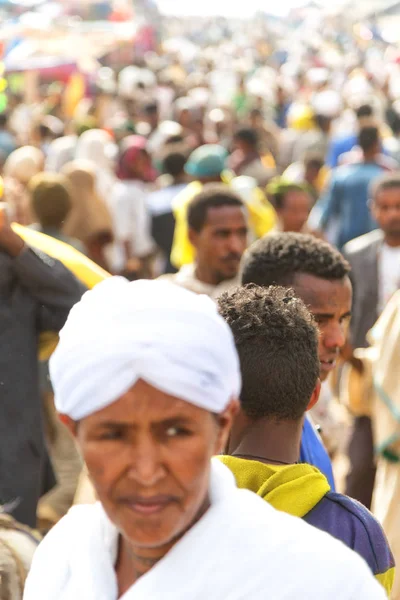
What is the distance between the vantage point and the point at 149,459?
1518mm

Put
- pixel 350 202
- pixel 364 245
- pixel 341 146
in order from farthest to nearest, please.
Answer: pixel 341 146
pixel 350 202
pixel 364 245

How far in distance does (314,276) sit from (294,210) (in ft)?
12.7

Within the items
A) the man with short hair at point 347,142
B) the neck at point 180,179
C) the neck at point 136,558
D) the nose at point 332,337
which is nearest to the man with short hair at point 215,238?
the nose at point 332,337

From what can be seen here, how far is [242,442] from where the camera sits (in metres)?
2.17

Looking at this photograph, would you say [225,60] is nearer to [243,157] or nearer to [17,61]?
[17,61]

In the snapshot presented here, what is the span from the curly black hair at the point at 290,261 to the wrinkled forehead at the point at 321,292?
0.02 meters

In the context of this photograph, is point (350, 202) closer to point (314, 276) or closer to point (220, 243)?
point (220, 243)

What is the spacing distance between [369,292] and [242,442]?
380 cm

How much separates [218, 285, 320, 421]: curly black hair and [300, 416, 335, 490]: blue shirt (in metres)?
0.29

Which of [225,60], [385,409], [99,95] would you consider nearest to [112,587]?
[385,409]

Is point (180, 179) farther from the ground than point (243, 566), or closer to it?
closer to it

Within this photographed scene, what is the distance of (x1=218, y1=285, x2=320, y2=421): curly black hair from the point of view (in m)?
2.15

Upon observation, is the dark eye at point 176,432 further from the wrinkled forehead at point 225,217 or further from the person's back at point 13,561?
the wrinkled forehead at point 225,217

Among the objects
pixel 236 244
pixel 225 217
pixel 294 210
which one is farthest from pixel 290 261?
pixel 294 210
